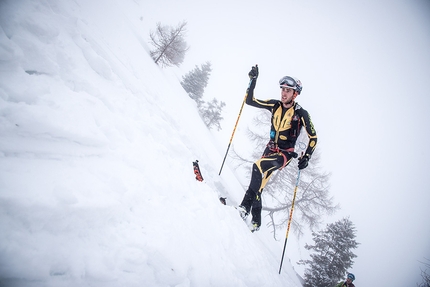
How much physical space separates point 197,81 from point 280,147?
19.9 metres

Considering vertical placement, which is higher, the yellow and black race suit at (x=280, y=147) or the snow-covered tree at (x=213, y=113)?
the snow-covered tree at (x=213, y=113)

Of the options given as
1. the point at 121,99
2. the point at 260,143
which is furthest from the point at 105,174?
the point at 260,143

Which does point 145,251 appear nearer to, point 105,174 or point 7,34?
point 105,174

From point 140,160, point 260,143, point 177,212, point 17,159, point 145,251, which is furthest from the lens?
point 260,143

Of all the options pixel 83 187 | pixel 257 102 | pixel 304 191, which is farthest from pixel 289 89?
pixel 304 191

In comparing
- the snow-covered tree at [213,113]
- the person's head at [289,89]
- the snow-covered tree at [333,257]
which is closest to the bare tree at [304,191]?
the snow-covered tree at [333,257]

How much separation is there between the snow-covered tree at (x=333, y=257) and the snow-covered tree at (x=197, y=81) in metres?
17.9

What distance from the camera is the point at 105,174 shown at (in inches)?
86.1

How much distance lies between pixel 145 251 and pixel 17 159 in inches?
57.9

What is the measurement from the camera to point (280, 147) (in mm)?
4699

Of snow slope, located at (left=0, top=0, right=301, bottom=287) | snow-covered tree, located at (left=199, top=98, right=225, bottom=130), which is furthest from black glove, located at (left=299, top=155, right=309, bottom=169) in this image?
snow-covered tree, located at (left=199, top=98, right=225, bottom=130)

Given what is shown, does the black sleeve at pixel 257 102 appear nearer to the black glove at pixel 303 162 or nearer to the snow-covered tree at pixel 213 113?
the black glove at pixel 303 162

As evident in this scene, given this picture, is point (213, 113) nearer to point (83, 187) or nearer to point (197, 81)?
point (197, 81)

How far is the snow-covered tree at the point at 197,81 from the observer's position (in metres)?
22.7
